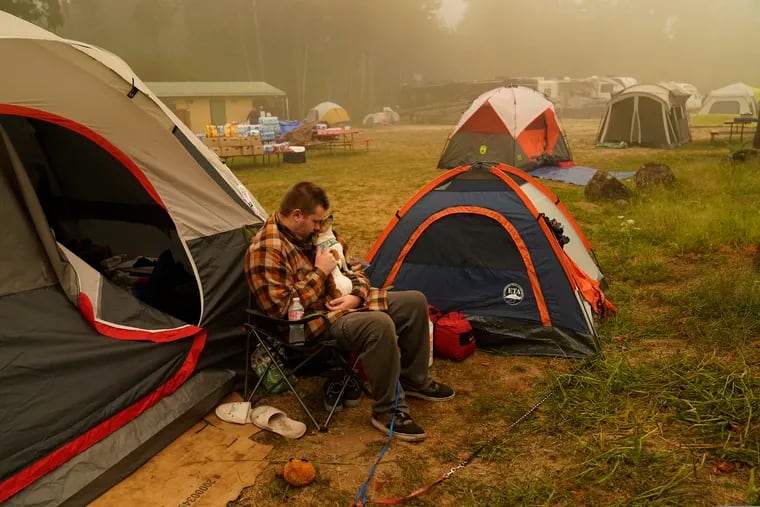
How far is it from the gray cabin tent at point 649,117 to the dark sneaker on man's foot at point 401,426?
14.1 metres

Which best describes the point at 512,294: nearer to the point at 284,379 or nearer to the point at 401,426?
the point at 401,426

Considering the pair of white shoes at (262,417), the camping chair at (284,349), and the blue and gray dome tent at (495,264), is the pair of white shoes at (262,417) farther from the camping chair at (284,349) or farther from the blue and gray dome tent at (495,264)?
the blue and gray dome tent at (495,264)

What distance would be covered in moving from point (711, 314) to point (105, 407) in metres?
3.87

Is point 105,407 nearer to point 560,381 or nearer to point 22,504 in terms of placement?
point 22,504

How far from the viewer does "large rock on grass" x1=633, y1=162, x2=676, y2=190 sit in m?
8.46

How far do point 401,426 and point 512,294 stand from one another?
135 centimetres

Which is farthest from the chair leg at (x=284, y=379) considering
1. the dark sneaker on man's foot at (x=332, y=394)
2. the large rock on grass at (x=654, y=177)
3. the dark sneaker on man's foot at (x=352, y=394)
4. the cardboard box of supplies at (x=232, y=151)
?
the cardboard box of supplies at (x=232, y=151)

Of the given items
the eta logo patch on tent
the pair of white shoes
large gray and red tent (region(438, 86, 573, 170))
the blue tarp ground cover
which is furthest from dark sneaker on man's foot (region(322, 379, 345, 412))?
large gray and red tent (region(438, 86, 573, 170))

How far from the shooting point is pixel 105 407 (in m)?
2.66

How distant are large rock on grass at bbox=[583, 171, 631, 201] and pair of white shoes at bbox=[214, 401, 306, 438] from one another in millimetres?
6625

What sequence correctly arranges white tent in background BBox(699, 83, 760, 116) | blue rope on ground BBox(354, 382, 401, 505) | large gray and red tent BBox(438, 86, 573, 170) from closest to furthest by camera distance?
blue rope on ground BBox(354, 382, 401, 505)
large gray and red tent BBox(438, 86, 573, 170)
white tent in background BBox(699, 83, 760, 116)

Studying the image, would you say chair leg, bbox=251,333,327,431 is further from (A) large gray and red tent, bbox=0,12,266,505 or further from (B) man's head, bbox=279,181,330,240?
(B) man's head, bbox=279,181,330,240

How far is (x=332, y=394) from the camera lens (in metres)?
3.19

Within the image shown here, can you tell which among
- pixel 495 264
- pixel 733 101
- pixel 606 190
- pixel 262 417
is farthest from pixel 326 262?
pixel 733 101
